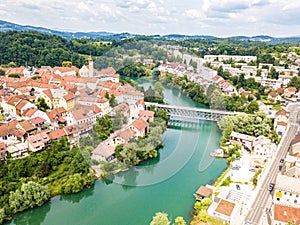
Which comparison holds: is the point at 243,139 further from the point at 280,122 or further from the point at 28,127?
the point at 28,127

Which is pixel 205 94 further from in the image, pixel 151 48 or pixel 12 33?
pixel 12 33

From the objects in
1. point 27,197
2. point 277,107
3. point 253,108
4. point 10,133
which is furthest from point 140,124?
point 277,107

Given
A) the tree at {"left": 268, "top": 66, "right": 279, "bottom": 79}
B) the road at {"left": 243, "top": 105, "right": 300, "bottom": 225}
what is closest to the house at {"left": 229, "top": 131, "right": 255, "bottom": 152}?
the road at {"left": 243, "top": 105, "right": 300, "bottom": 225}

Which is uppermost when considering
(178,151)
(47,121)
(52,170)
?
(178,151)

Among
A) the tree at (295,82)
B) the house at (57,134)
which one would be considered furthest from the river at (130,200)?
the tree at (295,82)

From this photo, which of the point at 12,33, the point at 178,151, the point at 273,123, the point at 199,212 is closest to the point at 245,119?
the point at 273,123

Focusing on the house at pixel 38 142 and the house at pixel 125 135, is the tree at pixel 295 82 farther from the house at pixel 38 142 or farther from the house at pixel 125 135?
the house at pixel 125 135

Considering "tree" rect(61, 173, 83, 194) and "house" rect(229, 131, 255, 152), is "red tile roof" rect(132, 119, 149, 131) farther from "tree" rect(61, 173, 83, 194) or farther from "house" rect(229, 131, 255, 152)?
"house" rect(229, 131, 255, 152)
